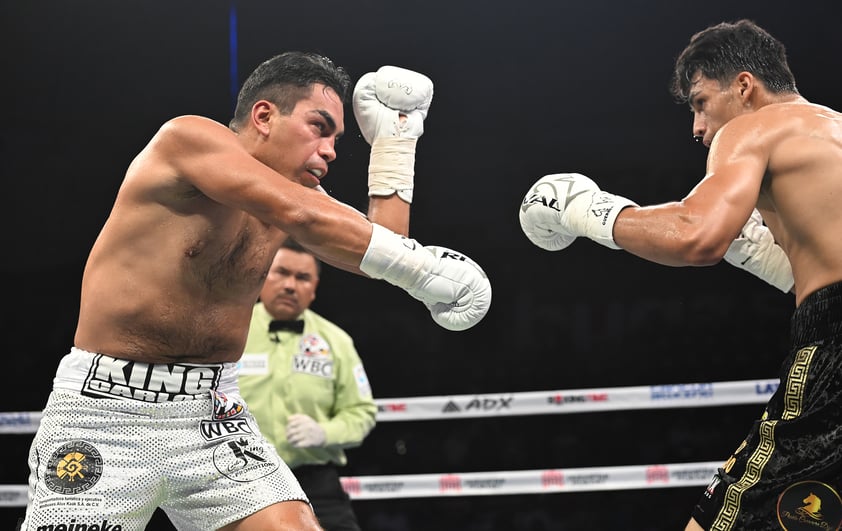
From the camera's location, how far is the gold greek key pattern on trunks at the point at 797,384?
6.33 feet

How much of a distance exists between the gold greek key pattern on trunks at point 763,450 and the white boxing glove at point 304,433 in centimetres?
198

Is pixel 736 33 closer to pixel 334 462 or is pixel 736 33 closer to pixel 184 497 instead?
pixel 184 497

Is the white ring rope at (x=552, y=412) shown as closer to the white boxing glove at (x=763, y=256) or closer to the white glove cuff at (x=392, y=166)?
the white boxing glove at (x=763, y=256)

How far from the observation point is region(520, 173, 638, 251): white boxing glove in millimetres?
2154

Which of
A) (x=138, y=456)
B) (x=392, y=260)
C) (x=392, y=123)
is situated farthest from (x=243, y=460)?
(x=392, y=123)

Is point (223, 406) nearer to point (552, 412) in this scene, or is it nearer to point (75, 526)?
point (75, 526)

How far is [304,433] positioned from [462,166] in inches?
97.8

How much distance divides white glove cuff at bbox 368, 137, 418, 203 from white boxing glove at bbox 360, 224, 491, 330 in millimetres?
372

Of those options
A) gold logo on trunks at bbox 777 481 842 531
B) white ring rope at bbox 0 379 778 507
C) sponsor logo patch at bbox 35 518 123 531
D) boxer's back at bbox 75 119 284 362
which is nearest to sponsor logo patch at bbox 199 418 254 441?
boxer's back at bbox 75 119 284 362

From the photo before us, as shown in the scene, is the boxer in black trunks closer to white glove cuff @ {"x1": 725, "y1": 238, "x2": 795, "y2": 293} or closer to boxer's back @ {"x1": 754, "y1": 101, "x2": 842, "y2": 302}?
boxer's back @ {"x1": 754, "y1": 101, "x2": 842, "y2": 302}

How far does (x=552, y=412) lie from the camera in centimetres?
426

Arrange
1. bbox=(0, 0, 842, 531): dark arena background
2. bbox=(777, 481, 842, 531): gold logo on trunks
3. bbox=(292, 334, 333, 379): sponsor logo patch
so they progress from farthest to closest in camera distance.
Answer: bbox=(0, 0, 842, 531): dark arena background
bbox=(292, 334, 333, 379): sponsor logo patch
bbox=(777, 481, 842, 531): gold logo on trunks

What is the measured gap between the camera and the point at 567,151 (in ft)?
18.2

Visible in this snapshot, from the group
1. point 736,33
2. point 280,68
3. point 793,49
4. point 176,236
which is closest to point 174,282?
point 176,236
